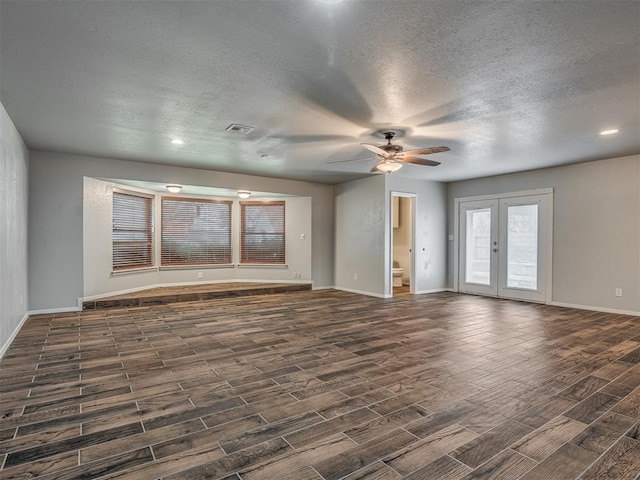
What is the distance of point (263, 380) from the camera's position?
117 inches

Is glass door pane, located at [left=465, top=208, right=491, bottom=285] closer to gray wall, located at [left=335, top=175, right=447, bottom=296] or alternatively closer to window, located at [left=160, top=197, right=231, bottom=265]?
gray wall, located at [left=335, top=175, right=447, bottom=296]

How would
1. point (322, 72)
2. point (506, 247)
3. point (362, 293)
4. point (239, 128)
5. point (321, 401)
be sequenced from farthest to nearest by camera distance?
point (362, 293) → point (506, 247) → point (239, 128) → point (322, 72) → point (321, 401)

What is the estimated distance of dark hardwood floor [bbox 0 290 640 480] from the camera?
188 centimetres

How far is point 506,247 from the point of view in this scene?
7.13 meters

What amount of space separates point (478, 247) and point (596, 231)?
2170 millimetres

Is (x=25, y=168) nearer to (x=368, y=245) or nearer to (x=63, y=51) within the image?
(x=63, y=51)

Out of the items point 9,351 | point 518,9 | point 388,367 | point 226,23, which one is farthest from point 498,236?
point 9,351

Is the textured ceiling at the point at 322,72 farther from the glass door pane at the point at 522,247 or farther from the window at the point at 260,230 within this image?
the window at the point at 260,230

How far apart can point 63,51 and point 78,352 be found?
9.22ft

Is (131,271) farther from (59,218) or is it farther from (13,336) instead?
(13,336)

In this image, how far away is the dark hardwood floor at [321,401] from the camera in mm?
1876

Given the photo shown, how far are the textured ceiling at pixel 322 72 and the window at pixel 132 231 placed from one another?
6.74 feet

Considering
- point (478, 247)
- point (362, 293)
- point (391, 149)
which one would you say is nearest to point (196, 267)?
Result: point (362, 293)

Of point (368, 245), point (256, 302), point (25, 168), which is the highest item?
point (25, 168)
